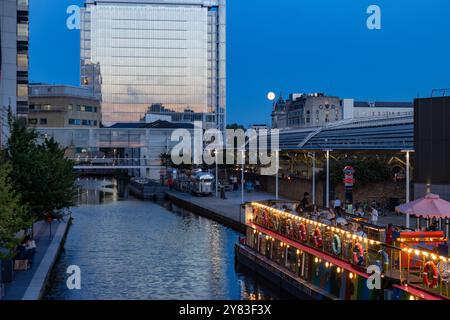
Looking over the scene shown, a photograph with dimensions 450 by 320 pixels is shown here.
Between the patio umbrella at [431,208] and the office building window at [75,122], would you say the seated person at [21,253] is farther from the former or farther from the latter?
the office building window at [75,122]

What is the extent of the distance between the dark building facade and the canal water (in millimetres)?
10000

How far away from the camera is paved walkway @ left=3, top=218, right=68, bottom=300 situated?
25.0 m

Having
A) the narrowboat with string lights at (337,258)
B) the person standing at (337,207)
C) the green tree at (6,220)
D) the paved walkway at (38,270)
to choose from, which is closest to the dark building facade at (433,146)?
the person standing at (337,207)

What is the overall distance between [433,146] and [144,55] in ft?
521

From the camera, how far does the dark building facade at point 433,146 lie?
112 feet

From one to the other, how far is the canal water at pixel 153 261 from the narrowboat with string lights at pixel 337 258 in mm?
1269

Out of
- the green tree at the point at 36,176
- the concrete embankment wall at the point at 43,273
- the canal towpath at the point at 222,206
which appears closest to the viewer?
the concrete embankment wall at the point at 43,273

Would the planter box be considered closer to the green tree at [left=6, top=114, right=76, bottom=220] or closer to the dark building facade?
the green tree at [left=6, top=114, right=76, bottom=220]

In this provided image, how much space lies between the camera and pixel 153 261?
37.8 metres

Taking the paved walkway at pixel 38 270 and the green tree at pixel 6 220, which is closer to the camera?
the green tree at pixel 6 220

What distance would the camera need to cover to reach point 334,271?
83.0 feet

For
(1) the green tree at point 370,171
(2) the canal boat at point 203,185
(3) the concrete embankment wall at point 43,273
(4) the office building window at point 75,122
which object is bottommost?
(3) the concrete embankment wall at point 43,273
